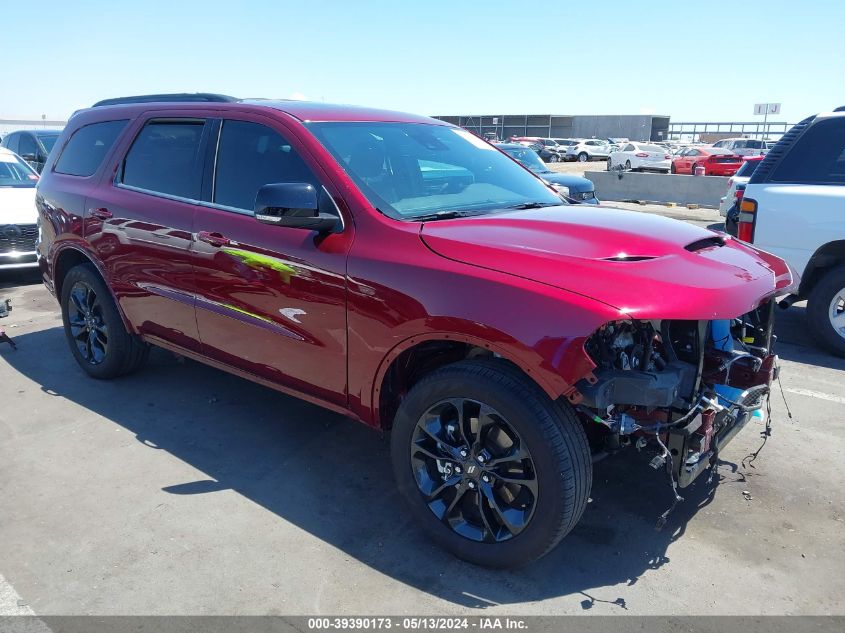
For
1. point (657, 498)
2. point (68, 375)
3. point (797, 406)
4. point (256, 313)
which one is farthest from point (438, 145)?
point (68, 375)

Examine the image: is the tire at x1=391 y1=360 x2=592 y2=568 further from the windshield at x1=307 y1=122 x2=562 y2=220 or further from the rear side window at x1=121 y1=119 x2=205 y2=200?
the rear side window at x1=121 y1=119 x2=205 y2=200

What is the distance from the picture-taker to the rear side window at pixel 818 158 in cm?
589

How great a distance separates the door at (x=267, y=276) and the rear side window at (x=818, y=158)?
4635mm

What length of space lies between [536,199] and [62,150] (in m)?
3.81

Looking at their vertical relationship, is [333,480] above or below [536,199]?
below

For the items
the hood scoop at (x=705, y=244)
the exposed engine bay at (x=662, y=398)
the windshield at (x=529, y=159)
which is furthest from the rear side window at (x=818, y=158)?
the windshield at (x=529, y=159)

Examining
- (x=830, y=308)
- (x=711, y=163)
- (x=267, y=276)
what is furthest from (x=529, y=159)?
(x=711, y=163)

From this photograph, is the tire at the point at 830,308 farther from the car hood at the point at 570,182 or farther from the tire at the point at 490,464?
the car hood at the point at 570,182

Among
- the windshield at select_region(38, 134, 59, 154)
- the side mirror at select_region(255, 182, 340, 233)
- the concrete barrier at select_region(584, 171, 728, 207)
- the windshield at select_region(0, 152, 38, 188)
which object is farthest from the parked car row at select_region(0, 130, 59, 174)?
the concrete barrier at select_region(584, 171, 728, 207)

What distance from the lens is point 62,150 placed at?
5.38 meters

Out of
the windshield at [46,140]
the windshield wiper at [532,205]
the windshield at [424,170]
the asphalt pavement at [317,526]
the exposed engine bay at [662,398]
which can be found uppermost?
the windshield at [46,140]

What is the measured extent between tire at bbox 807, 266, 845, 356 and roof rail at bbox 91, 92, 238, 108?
509 centimetres

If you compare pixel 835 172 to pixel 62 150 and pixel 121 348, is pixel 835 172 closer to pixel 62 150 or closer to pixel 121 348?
pixel 121 348

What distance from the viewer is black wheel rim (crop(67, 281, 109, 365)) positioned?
5039 millimetres
